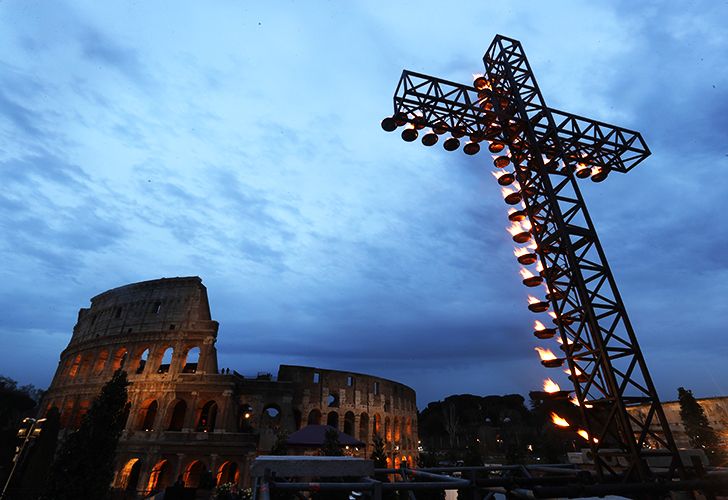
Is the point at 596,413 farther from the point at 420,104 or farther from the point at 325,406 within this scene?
the point at 325,406

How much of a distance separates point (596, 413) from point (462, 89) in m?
9.52

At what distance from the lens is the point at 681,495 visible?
6.52 meters

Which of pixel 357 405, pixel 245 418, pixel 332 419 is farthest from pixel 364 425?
pixel 245 418

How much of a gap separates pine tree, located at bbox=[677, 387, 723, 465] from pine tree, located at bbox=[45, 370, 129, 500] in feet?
141

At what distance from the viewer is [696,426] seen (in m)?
31.3

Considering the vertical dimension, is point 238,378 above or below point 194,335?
below

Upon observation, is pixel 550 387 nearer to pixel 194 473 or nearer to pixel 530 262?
pixel 530 262

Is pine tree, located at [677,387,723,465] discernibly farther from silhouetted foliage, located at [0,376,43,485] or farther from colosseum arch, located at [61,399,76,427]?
silhouetted foliage, located at [0,376,43,485]

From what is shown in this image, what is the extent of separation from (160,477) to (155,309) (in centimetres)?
1392

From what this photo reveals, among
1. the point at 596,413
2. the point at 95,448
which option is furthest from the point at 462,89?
the point at 95,448

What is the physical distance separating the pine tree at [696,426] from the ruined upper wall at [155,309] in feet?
145

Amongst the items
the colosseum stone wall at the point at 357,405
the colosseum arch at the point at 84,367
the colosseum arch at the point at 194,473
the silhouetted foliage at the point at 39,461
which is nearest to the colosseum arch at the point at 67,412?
the colosseum arch at the point at 84,367

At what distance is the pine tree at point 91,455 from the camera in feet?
50.3

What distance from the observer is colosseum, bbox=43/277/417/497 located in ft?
84.7
